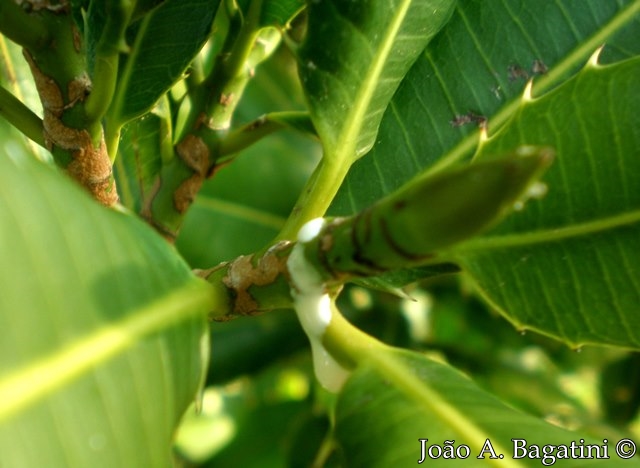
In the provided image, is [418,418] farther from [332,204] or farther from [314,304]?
[332,204]

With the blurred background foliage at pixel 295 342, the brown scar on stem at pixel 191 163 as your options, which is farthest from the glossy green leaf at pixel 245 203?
the brown scar on stem at pixel 191 163

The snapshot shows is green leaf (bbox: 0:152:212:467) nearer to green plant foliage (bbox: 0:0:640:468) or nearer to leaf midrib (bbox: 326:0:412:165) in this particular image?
green plant foliage (bbox: 0:0:640:468)

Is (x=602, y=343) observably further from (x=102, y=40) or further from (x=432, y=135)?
(x=102, y=40)

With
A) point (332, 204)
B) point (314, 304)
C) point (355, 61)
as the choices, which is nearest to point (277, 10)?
point (355, 61)

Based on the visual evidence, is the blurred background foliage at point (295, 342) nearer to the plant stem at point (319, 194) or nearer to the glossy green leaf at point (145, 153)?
the glossy green leaf at point (145, 153)

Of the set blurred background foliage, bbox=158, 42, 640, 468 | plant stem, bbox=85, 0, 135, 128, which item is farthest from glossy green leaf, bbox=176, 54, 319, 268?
plant stem, bbox=85, 0, 135, 128

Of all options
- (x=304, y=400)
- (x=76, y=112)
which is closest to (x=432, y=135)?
(x=76, y=112)
